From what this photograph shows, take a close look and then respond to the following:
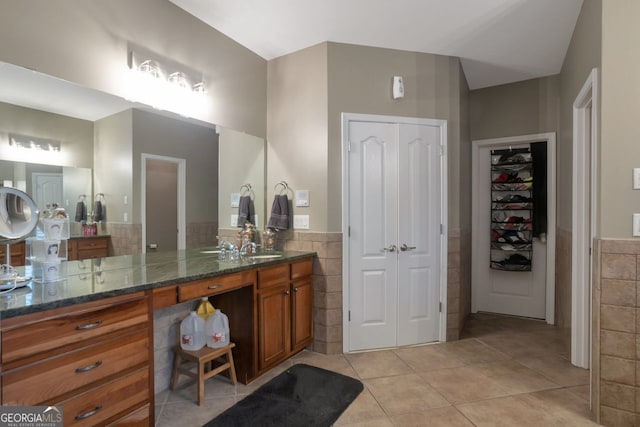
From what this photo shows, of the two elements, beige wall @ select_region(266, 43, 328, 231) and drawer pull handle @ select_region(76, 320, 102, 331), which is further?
beige wall @ select_region(266, 43, 328, 231)

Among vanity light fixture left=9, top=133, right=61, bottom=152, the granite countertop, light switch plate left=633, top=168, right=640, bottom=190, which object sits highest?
vanity light fixture left=9, top=133, right=61, bottom=152

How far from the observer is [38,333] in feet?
3.89

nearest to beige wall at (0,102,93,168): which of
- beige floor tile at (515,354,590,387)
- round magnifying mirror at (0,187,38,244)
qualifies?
round magnifying mirror at (0,187,38,244)

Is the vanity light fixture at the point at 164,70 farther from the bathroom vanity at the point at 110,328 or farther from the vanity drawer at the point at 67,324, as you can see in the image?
the vanity drawer at the point at 67,324

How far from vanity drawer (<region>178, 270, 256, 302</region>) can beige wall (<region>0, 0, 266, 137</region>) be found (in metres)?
1.26

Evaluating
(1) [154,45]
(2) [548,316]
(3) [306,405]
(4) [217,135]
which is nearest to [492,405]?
(3) [306,405]

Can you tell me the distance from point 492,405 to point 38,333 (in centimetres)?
240

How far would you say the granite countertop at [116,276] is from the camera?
1.23 meters

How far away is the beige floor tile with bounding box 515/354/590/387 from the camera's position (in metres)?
2.29

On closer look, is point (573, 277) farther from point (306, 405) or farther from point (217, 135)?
point (217, 135)

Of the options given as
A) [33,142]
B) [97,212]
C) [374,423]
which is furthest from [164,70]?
[374,423]

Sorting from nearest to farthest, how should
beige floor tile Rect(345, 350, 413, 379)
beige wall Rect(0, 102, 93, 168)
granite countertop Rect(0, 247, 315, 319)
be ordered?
granite countertop Rect(0, 247, 315, 319) → beige wall Rect(0, 102, 93, 168) → beige floor tile Rect(345, 350, 413, 379)

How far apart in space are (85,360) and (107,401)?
230 mm

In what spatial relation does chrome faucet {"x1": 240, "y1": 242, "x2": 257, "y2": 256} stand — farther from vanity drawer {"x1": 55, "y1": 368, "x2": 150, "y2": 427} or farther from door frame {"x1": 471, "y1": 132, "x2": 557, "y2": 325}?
door frame {"x1": 471, "y1": 132, "x2": 557, "y2": 325}
